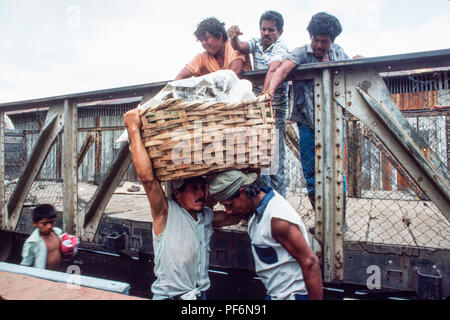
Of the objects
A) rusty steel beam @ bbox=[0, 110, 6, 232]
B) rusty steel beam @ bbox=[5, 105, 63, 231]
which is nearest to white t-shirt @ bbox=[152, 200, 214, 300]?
rusty steel beam @ bbox=[5, 105, 63, 231]

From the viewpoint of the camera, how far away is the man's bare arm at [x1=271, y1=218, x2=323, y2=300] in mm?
1777

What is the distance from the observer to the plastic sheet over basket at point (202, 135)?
1630mm

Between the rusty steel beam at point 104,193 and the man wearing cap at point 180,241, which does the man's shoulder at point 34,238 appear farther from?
the man wearing cap at point 180,241

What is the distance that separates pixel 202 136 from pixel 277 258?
3.19 feet

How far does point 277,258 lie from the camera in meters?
1.92

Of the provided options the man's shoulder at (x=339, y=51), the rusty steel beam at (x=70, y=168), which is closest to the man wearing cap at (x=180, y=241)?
the rusty steel beam at (x=70, y=168)

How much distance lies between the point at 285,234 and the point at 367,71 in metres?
1.32

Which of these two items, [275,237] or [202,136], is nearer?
[202,136]

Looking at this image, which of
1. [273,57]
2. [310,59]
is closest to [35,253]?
[273,57]

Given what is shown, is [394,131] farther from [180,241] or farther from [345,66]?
[180,241]

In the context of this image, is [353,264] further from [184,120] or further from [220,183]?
[184,120]

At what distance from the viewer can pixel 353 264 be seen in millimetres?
2371

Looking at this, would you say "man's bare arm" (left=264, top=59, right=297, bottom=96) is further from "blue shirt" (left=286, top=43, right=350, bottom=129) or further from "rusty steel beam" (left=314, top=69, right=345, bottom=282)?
"blue shirt" (left=286, top=43, right=350, bottom=129)
